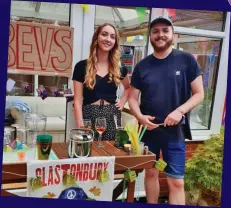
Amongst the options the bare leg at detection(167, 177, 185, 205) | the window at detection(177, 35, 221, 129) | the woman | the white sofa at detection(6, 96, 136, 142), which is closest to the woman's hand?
the woman

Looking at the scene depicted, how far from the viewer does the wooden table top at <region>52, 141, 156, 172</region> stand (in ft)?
5.06

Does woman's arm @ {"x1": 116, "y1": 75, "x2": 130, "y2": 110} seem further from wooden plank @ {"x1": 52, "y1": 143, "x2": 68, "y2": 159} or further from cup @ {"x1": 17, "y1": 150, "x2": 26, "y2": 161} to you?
cup @ {"x1": 17, "y1": 150, "x2": 26, "y2": 161}

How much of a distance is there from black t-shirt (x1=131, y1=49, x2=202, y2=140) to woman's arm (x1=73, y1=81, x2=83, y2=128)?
319 mm

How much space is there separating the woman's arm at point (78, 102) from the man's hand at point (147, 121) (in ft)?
1.19

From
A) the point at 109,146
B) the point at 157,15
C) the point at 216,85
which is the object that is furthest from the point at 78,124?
the point at 216,85

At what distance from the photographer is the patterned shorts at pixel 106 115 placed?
1774 mm

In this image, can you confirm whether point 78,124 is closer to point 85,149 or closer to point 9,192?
point 85,149

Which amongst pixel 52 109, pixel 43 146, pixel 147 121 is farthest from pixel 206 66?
pixel 43 146

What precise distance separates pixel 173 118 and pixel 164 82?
0.72 feet

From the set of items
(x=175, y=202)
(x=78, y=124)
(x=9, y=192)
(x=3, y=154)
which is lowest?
(x=175, y=202)

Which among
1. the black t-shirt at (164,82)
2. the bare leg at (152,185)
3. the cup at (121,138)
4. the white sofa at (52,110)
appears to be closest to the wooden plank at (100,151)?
the cup at (121,138)

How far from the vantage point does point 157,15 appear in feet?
5.52

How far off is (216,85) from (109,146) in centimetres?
84

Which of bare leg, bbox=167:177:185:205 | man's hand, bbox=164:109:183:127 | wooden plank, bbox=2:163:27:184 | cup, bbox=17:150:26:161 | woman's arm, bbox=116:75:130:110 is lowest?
bare leg, bbox=167:177:185:205
